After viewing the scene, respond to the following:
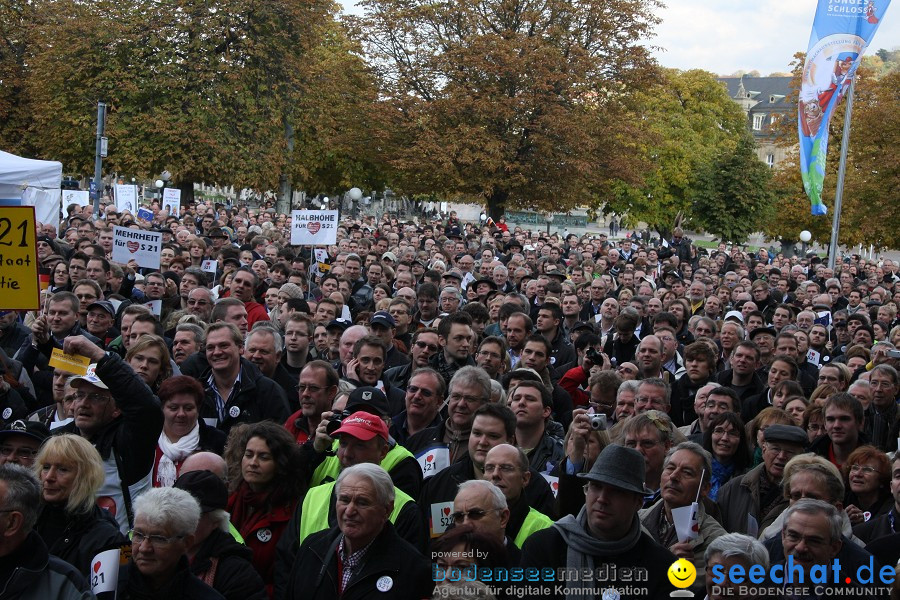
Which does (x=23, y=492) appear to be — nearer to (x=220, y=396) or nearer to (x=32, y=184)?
(x=220, y=396)

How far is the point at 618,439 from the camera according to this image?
20.2ft

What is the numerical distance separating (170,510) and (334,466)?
146 cm

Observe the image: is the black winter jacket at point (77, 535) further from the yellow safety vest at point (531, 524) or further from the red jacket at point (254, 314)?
the red jacket at point (254, 314)

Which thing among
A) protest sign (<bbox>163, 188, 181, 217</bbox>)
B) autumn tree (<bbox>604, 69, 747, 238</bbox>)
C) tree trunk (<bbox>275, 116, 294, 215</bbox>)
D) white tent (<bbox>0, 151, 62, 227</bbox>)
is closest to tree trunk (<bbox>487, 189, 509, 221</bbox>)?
tree trunk (<bbox>275, 116, 294, 215</bbox>)

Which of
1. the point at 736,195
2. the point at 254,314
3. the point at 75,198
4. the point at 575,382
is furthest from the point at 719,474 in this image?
the point at 736,195

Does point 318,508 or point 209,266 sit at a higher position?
point 209,266

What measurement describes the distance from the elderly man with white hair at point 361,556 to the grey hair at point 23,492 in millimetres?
1158

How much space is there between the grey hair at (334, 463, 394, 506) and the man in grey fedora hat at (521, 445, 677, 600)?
2.19ft

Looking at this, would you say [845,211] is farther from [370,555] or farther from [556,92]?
[370,555]

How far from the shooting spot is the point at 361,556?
4504 mm

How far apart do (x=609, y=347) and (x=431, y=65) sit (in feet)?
91.5

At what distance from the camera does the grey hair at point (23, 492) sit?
4.05 meters

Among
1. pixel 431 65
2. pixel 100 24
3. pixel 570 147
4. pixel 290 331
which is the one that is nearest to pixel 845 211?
pixel 570 147

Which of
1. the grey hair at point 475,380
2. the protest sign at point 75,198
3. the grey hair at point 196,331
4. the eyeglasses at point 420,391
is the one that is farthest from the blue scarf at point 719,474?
the protest sign at point 75,198
